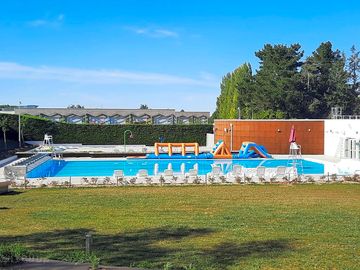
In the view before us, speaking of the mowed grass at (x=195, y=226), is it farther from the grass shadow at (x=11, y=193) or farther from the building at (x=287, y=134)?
the building at (x=287, y=134)

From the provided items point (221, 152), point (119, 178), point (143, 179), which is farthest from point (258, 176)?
point (221, 152)

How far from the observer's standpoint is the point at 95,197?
14.6m

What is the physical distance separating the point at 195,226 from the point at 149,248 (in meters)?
2.28

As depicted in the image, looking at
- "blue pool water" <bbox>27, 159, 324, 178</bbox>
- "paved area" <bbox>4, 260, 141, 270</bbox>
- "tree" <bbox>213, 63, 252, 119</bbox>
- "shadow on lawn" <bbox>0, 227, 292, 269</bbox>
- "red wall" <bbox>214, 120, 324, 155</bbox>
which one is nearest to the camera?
"paved area" <bbox>4, 260, 141, 270</bbox>

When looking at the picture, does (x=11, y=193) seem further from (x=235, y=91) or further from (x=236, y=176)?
(x=235, y=91)

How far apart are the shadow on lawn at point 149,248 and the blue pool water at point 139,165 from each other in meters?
16.7

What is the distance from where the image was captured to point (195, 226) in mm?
9609

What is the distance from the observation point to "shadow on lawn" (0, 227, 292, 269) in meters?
6.53

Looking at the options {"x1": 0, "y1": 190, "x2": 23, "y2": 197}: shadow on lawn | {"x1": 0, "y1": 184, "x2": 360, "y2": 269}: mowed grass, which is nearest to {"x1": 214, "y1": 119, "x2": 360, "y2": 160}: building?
{"x1": 0, "y1": 184, "x2": 360, "y2": 269}: mowed grass

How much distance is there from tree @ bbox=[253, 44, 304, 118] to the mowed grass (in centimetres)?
2921

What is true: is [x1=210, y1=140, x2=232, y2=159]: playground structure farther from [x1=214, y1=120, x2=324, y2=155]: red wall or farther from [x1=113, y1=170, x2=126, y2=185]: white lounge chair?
[x1=113, y1=170, x2=126, y2=185]: white lounge chair

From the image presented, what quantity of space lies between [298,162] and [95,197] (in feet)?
57.0

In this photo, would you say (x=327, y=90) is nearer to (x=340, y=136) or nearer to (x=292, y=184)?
(x=340, y=136)

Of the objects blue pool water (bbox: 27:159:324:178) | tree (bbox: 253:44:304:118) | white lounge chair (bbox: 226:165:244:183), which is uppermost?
tree (bbox: 253:44:304:118)
